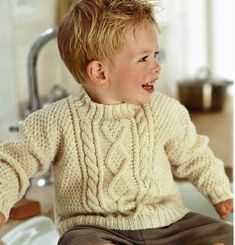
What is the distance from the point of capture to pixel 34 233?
1.18 metres

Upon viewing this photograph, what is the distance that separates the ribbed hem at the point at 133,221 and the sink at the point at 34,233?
0.60ft

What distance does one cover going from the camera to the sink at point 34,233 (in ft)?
3.72

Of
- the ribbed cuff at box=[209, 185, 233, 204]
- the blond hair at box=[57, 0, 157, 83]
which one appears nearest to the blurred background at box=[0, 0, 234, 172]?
the blond hair at box=[57, 0, 157, 83]

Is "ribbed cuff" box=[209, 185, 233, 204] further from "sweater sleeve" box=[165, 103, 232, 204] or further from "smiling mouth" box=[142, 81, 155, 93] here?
"smiling mouth" box=[142, 81, 155, 93]

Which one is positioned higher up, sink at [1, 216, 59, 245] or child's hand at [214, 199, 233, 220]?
child's hand at [214, 199, 233, 220]

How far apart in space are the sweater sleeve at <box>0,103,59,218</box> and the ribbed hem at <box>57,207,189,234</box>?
0.35 ft

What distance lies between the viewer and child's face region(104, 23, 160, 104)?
929 mm

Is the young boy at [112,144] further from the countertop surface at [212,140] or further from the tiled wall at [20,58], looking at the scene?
the tiled wall at [20,58]

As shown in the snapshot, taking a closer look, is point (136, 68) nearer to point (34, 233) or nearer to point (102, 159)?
point (102, 159)

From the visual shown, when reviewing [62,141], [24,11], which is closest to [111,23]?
[62,141]

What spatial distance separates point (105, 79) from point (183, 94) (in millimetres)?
1656

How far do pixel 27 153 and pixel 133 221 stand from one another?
8.1 inches

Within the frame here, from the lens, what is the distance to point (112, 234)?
923mm

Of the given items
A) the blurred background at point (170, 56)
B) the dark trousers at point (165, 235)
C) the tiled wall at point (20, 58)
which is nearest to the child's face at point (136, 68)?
the blurred background at point (170, 56)
